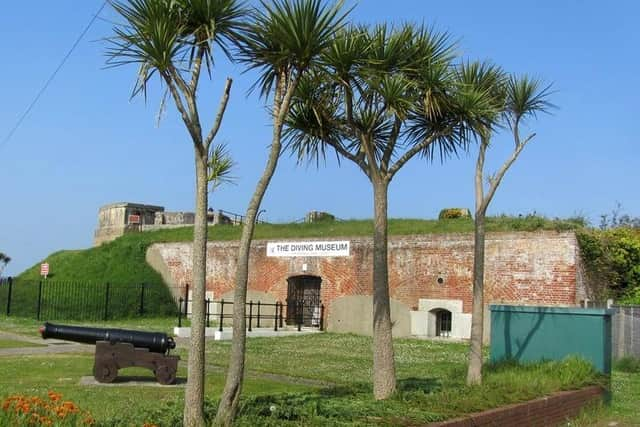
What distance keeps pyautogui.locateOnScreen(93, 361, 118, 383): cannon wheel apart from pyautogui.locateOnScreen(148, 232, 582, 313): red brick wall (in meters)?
13.0

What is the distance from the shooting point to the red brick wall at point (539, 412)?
292 inches

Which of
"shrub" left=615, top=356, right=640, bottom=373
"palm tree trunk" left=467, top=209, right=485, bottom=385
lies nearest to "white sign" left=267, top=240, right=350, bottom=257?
"shrub" left=615, top=356, right=640, bottom=373

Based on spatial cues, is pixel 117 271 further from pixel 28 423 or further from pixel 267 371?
pixel 28 423

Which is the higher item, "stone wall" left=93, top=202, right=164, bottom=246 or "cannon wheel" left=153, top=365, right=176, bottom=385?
"stone wall" left=93, top=202, right=164, bottom=246

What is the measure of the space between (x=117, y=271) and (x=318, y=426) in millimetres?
26791

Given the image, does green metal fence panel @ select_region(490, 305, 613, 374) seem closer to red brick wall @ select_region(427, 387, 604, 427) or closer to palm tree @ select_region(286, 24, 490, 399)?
red brick wall @ select_region(427, 387, 604, 427)

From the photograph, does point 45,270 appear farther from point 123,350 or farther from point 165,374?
point 165,374

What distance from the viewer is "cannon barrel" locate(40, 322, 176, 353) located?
1171 centimetres

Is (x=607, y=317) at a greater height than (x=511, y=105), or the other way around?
(x=511, y=105)

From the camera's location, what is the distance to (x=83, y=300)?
2820cm

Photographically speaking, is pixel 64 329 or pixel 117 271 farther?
pixel 117 271

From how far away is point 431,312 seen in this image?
910 inches

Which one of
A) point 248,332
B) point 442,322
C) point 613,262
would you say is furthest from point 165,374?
point 613,262

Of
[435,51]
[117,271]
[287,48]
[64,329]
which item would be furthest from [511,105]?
[117,271]
